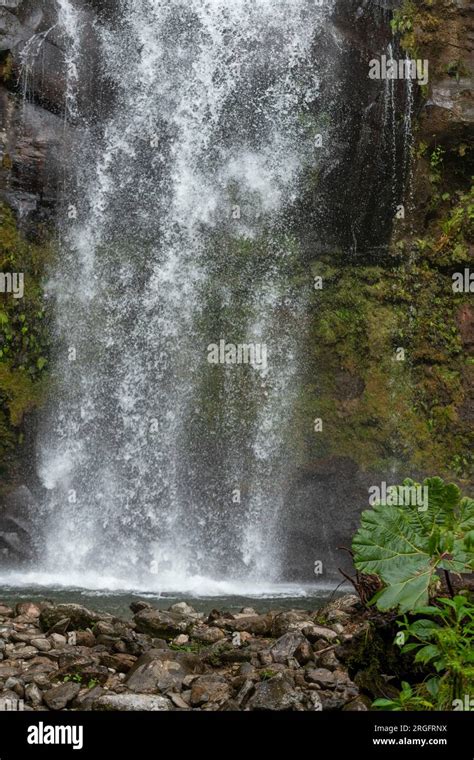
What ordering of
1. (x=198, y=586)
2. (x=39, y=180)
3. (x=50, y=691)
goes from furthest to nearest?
(x=39, y=180)
(x=198, y=586)
(x=50, y=691)

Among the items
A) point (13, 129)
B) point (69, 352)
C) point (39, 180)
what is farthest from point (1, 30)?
point (69, 352)

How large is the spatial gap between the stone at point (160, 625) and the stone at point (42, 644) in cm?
71

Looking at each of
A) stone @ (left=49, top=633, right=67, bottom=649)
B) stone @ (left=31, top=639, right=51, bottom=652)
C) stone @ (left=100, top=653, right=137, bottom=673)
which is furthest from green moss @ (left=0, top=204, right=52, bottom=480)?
stone @ (left=100, top=653, right=137, bottom=673)

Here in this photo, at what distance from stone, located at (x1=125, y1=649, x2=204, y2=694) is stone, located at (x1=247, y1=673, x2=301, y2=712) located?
578 millimetres

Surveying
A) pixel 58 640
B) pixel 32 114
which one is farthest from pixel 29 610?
pixel 32 114

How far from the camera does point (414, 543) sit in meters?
3.68

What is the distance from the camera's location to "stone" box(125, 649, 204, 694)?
4.50 meters

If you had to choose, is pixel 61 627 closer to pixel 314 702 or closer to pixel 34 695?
pixel 34 695

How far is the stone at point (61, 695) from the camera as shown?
→ 4.31m

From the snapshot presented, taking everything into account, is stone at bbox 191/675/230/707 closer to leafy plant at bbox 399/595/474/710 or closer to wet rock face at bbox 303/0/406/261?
leafy plant at bbox 399/595/474/710

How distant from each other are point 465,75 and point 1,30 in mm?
6180

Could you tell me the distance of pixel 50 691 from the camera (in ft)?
14.5

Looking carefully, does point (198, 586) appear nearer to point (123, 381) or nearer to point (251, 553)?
point (251, 553)

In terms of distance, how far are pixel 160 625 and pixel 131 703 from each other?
162 cm
